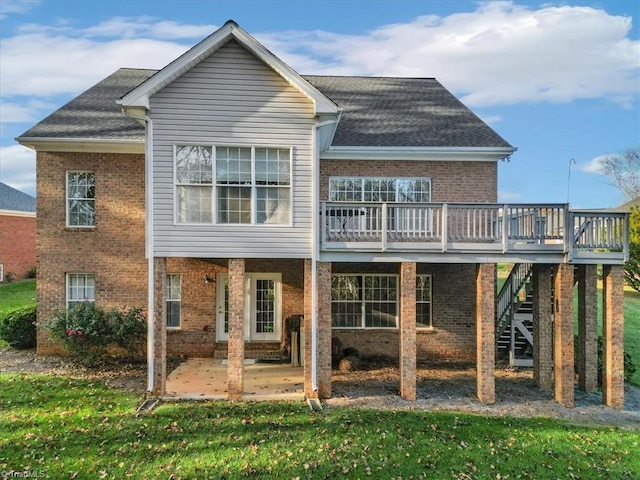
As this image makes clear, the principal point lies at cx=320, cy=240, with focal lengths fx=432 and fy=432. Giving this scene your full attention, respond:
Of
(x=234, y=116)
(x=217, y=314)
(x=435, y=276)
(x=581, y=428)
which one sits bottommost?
(x=581, y=428)

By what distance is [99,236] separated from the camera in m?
13.4

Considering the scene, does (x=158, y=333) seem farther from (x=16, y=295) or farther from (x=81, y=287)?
(x=16, y=295)

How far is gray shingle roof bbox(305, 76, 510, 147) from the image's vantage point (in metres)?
13.6

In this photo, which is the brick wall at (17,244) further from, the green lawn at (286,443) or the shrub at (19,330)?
the green lawn at (286,443)

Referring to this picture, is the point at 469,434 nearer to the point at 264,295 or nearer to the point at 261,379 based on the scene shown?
the point at 261,379

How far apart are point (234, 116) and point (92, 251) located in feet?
22.6

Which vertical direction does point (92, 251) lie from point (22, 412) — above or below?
above

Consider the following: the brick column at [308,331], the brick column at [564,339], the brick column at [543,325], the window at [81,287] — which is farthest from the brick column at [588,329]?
the window at [81,287]

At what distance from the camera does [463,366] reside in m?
13.3

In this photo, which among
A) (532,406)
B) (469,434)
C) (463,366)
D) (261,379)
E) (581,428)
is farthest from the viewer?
(463,366)

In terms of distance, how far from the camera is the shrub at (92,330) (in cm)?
1177

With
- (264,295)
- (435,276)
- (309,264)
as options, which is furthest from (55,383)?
(435,276)

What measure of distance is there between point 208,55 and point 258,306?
25.1 ft

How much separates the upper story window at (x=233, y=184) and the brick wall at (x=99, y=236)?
13.6 ft
